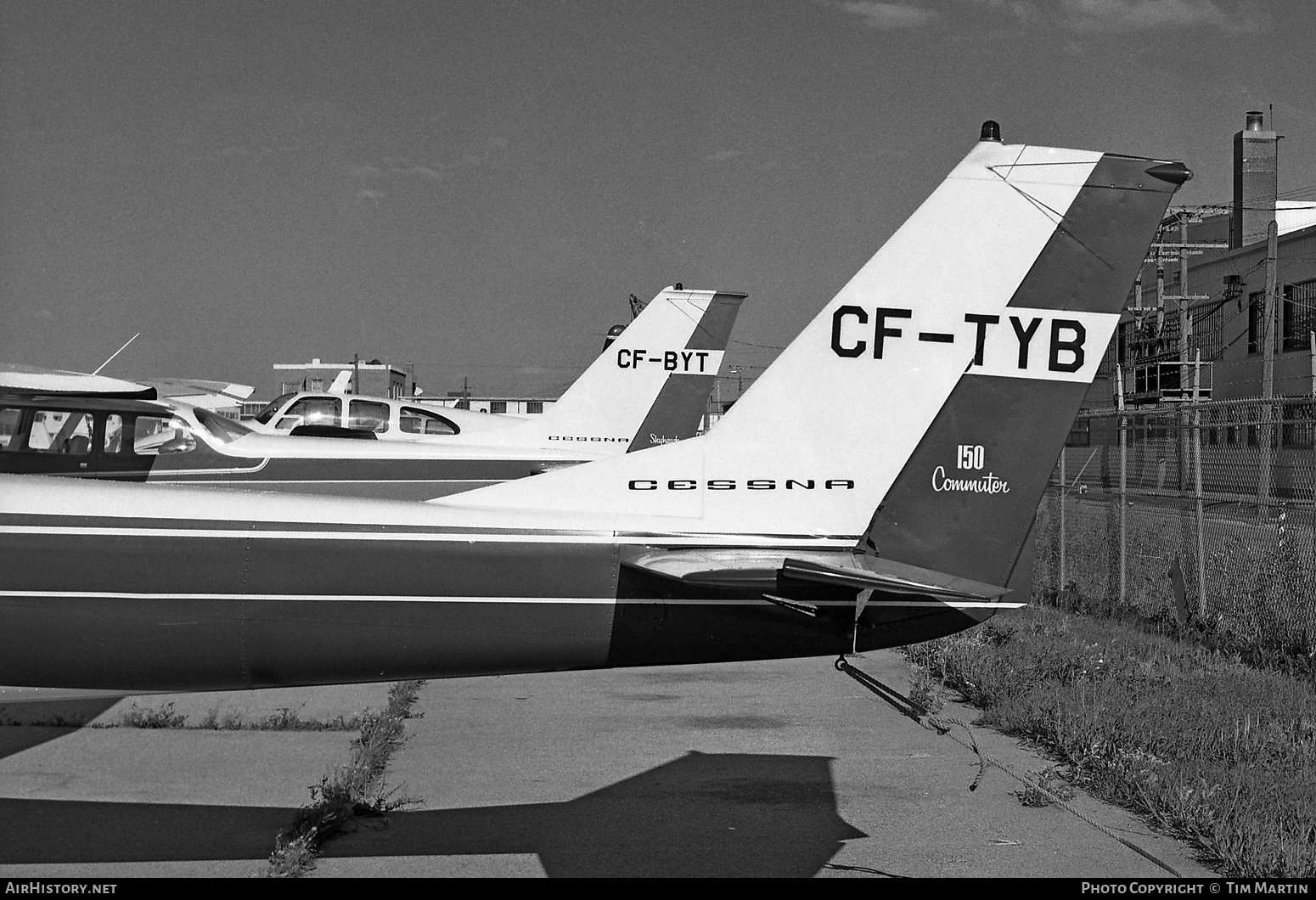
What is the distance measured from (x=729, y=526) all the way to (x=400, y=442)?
8431mm

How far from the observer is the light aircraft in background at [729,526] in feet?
15.0

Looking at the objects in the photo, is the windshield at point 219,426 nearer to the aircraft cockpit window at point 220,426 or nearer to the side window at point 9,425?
the aircraft cockpit window at point 220,426

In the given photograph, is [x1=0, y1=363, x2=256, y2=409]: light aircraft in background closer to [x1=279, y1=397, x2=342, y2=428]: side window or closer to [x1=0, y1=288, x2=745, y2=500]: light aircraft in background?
[x1=0, y1=288, x2=745, y2=500]: light aircraft in background

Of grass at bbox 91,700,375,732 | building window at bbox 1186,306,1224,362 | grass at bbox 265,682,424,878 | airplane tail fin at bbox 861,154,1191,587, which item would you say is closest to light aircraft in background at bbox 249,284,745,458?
grass at bbox 91,700,375,732

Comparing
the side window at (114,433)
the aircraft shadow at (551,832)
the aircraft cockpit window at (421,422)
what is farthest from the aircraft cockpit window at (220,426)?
the aircraft cockpit window at (421,422)

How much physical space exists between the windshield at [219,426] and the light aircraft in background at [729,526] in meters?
5.14

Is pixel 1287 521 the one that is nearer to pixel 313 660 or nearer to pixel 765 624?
pixel 765 624

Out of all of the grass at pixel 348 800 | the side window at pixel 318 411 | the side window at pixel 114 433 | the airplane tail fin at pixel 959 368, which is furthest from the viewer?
the side window at pixel 318 411

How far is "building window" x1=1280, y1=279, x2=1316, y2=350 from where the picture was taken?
102 ft

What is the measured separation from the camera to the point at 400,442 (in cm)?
1282

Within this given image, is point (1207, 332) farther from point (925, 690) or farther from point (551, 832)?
point (551, 832)
